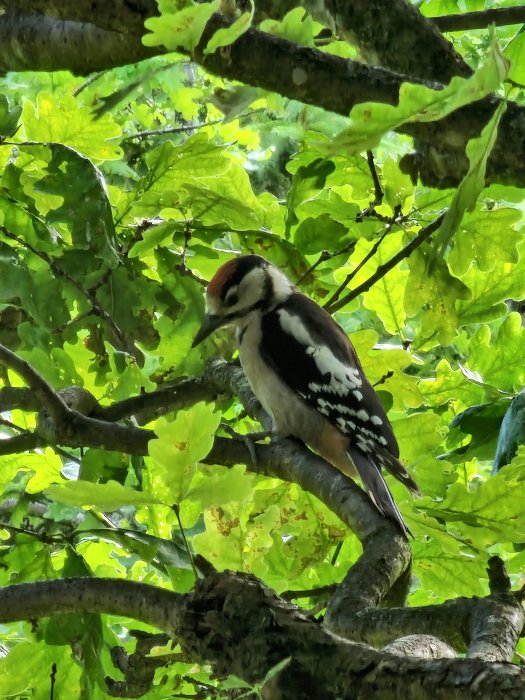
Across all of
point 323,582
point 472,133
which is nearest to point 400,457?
point 323,582

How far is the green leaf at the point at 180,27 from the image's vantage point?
122 centimetres

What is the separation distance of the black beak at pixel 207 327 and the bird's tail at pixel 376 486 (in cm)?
47

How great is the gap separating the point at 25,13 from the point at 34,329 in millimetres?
671

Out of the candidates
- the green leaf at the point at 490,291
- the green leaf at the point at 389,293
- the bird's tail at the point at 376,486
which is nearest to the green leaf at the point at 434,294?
the green leaf at the point at 490,291

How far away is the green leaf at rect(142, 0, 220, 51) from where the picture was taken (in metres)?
1.22

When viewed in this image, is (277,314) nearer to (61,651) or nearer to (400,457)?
(400,457)

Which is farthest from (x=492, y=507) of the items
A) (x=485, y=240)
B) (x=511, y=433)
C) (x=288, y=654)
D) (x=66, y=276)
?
(x=66, y=276)

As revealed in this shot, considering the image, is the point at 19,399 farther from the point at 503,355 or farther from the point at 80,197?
the point at 503,355

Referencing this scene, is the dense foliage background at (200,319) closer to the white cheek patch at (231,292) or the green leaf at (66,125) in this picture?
the green leaf at (66,125)

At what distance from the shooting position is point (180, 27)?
1242 mm

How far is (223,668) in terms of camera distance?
1.00m

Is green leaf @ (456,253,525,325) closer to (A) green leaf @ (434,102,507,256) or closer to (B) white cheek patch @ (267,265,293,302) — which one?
(B) white cheek patch @ (267,265,293,302)

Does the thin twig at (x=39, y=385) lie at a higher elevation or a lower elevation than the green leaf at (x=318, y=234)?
lower

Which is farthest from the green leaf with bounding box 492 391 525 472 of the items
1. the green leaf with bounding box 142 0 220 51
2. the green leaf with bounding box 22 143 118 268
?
the green leaf with bounding box 142 0 220 51
